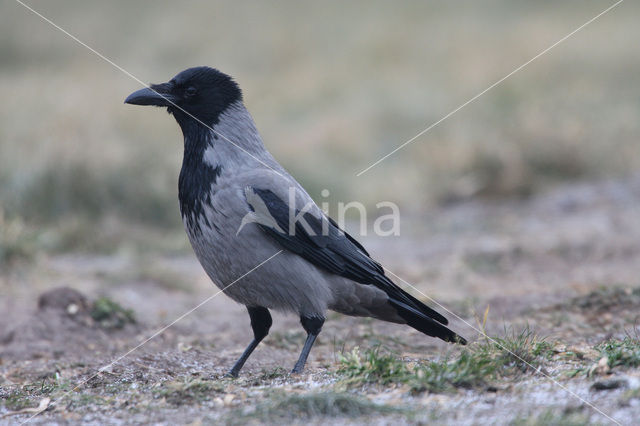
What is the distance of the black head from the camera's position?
193 inches

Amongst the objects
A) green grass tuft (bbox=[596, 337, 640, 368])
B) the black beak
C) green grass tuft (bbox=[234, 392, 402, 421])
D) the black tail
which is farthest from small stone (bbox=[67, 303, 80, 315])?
green grass tuft (bbox=[596, 337, 640, 368])

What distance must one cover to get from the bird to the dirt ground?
1.11 ft

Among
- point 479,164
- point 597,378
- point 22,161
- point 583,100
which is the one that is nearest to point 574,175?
point 479,164

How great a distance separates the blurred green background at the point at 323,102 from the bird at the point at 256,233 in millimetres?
3934

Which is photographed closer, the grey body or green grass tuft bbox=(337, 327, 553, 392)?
green grass tuft bbox=(337, 327, 553, 392)

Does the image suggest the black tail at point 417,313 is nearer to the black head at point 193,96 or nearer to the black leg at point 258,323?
the black leg at point 258,323

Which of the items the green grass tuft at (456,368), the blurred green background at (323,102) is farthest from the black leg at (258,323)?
the blurred green background at (323,102)

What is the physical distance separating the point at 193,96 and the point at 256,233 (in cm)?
112

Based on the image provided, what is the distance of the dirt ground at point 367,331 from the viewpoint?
135 inches

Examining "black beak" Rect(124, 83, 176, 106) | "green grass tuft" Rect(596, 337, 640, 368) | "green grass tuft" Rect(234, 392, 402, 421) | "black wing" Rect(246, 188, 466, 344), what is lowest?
"green grass tuft" Rect(234, 392, 402, 421)

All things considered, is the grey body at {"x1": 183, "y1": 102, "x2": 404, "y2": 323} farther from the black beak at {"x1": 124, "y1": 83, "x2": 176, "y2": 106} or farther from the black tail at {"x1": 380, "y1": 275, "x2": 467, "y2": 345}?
the black beak at {"x1": 124, "y1": 83, "x2": 176, "y2": 106}

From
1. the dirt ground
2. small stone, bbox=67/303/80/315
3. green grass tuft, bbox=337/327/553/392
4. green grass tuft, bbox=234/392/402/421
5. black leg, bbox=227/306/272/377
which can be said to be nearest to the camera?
green grass tuft, bbox=234/392/402/421

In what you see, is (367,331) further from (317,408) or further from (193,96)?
(317,408)

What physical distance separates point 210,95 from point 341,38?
20.7 metres
